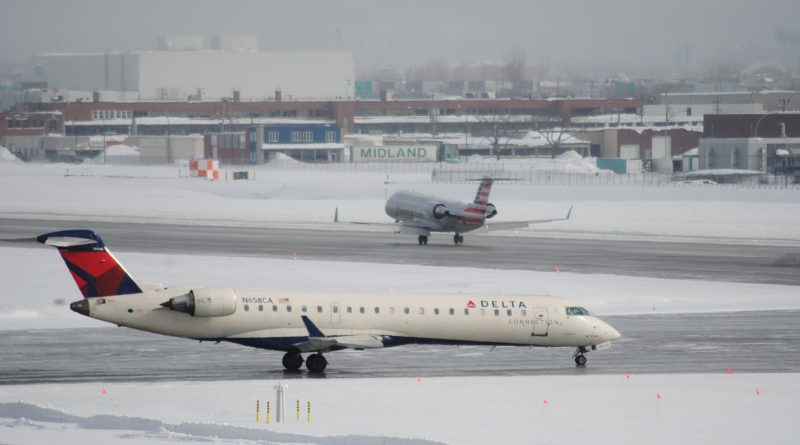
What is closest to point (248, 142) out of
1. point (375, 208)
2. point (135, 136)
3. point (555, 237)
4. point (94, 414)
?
point (135, 136)

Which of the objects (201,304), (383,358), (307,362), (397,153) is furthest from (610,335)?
(397,153)

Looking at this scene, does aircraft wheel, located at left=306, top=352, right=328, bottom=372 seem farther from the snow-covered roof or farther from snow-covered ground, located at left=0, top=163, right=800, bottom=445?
the snow-covered roof

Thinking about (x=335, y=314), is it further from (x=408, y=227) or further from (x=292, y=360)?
(x=408, y=227)

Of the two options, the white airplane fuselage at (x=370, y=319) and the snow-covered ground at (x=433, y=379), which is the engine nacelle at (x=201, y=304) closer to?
the white airplane fuselage at (x=370, y=319)

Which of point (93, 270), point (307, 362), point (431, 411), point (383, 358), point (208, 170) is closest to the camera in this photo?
point (431, 411)

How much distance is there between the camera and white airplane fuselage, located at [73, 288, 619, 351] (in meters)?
36.2

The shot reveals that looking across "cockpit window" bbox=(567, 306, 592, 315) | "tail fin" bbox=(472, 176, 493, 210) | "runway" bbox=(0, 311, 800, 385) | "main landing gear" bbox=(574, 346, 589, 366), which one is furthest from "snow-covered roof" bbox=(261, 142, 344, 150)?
"main landing gear" bbox=(574, 346, 589, 366)

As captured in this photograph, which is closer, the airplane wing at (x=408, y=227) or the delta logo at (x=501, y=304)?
the delta logo at (x=501, y=304)

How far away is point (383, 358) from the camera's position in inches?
1587

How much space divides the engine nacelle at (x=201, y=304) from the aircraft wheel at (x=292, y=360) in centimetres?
253

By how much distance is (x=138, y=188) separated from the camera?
401 feet

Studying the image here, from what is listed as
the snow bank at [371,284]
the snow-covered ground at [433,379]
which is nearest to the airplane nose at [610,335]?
the snow-covered ground at [433,379]

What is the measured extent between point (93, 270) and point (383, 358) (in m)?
9.23

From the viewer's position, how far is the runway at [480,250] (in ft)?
209
